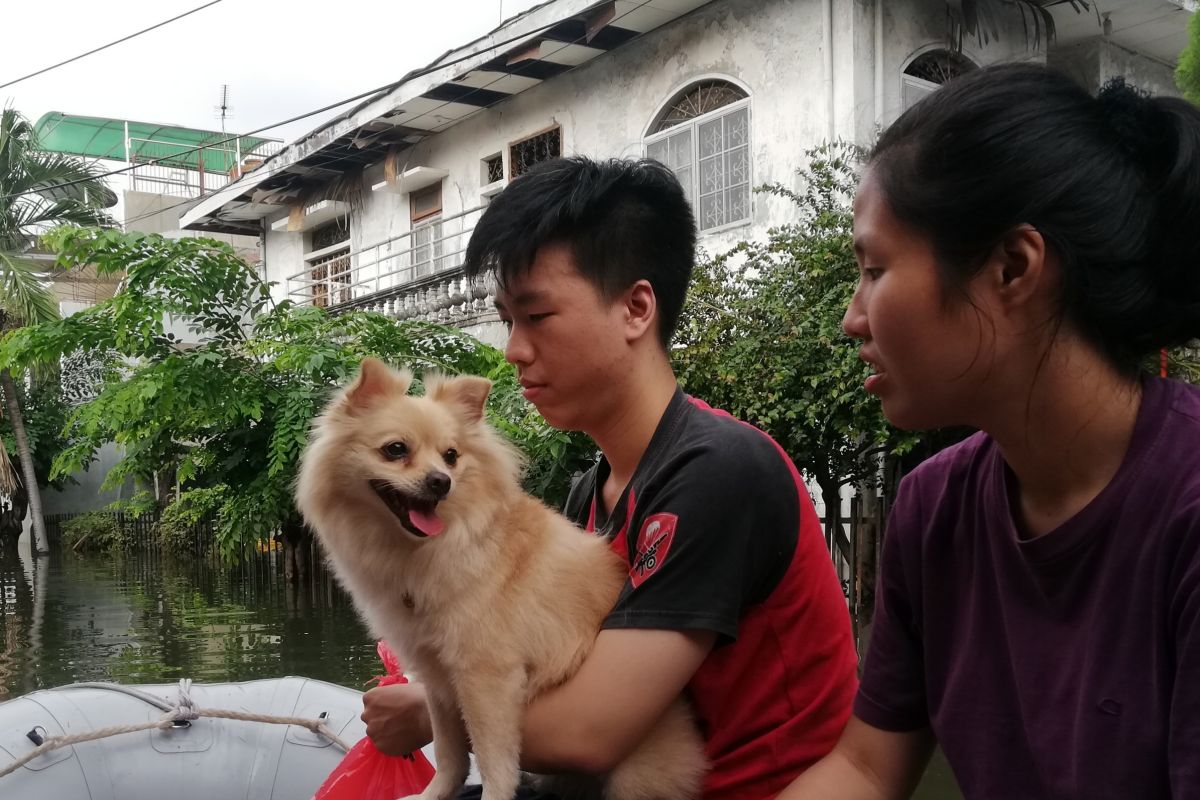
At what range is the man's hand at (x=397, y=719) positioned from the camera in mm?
2295

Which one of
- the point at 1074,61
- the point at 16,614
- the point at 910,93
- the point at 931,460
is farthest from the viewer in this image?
the point at 16,614

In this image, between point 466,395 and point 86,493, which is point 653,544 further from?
point 86,493

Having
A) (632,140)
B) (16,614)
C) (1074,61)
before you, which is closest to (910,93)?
(1074,61)

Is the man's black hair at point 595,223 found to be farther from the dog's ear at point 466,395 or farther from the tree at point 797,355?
the tree at point 797,355

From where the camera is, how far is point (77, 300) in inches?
1115

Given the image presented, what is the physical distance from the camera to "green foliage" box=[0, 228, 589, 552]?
9.84 m

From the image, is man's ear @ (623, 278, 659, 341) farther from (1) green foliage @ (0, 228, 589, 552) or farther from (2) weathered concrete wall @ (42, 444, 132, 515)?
(2) weathered concrete wall @ (42, 444, 132, 515)

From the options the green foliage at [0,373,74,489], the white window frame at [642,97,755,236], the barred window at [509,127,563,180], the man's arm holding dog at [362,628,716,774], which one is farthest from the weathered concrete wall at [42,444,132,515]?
the man's arm holding dog at [362,628,716,774]

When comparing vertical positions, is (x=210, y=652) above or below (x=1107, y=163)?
below

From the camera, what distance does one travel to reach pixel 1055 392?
1.43 metres

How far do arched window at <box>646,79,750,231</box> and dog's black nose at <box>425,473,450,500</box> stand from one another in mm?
8917

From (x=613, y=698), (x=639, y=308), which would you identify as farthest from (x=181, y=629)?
(x=613, y=698)

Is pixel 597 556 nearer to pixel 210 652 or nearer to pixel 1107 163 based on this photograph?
pixel 1107 163

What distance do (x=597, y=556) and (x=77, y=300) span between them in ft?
97.9
